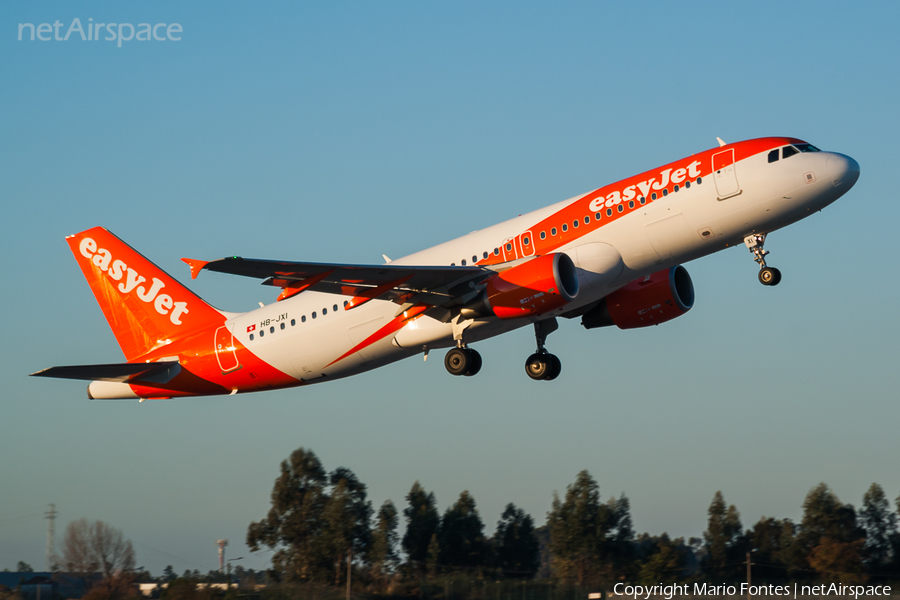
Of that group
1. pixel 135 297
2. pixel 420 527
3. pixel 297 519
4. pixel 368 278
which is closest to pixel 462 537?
pixel 420 527

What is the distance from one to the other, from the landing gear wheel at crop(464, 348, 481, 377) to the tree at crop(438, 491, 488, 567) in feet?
217

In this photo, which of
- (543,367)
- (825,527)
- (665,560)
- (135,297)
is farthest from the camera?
(825,527)

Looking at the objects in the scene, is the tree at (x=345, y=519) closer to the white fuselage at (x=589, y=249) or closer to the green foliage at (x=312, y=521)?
the green foliage at (x=312, y=521)

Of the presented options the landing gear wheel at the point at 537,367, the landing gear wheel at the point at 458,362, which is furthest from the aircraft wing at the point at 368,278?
the landing gear wheel at the point at 537,367

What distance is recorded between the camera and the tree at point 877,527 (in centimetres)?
7175

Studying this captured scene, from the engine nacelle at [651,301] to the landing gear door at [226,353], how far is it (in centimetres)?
1316

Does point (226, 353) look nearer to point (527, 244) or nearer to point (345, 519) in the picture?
point (527, 244)

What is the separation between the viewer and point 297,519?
84438mm

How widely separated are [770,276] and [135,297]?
23710 millimetres

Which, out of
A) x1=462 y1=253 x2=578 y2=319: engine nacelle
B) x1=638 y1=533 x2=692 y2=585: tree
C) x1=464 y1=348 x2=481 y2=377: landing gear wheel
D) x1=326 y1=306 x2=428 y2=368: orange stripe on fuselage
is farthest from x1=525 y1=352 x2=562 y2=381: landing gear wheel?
x1=638 y1=533 x2=692 y2=585: tree

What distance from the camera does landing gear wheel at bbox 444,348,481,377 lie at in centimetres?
3061

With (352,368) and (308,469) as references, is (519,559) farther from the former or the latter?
(352,368)

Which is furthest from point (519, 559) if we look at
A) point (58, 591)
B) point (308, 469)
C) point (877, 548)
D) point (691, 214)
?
point (691, 214)

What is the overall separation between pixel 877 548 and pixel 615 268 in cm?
5778
